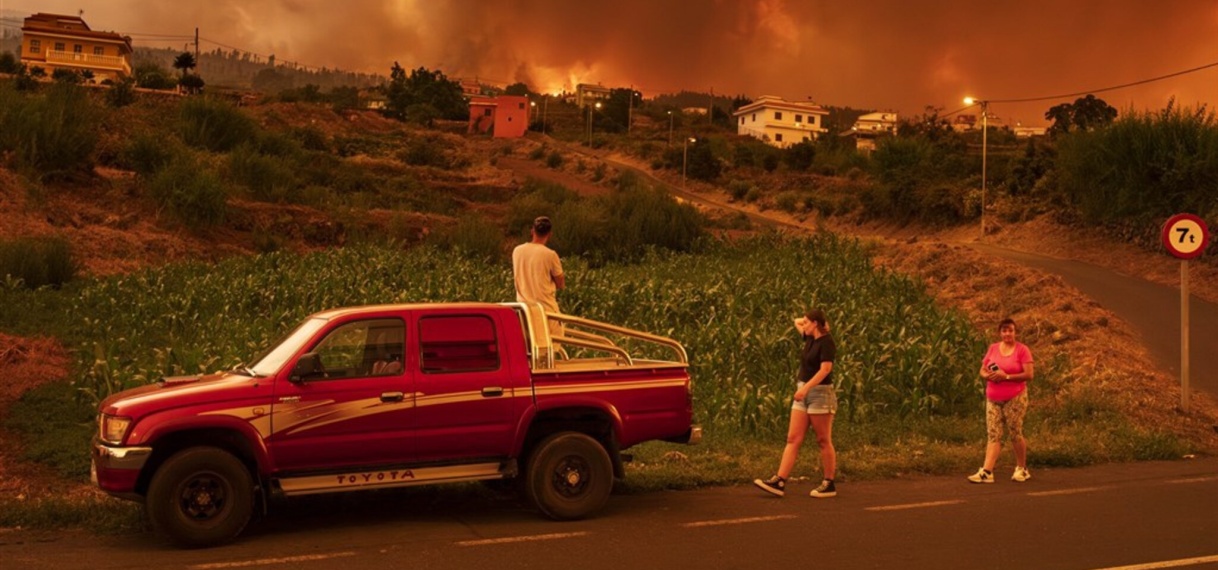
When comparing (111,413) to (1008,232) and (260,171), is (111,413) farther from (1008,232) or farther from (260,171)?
(1008,232)

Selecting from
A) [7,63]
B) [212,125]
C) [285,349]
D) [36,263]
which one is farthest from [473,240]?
[7,63]

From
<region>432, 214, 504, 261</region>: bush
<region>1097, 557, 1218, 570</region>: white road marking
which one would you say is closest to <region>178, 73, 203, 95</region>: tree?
<region>432, 214, 504, 261</region>: bush

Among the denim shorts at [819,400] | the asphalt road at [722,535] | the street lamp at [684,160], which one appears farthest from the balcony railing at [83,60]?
the denim shorts at [819,400]

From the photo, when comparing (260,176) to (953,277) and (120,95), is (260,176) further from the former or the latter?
(953,277)

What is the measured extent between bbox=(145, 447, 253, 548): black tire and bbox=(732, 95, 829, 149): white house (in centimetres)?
12886

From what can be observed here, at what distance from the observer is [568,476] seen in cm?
929

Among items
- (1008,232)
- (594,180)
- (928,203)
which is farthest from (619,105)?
(1008,232)

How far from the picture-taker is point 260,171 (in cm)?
4206

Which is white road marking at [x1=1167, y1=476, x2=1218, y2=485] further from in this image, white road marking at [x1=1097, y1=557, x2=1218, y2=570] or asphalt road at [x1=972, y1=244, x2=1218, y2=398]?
asphalt road at [x1=972, y1=244, x2=1218, y2=398]

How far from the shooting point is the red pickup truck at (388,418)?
8180mm

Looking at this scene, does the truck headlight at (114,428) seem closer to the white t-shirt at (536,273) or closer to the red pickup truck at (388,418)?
the red pickup truck at (388,418)

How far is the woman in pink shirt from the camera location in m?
11.5

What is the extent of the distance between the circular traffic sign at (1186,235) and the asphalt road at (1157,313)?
310 cm

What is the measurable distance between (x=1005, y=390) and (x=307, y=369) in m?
7.21
